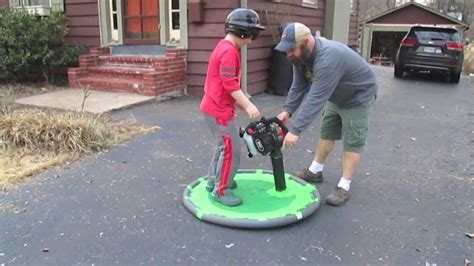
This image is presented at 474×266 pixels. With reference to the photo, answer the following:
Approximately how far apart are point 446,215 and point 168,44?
572cm

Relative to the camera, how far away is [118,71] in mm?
7660

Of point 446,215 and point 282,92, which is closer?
point 446,215

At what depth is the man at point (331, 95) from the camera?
2.97 meters

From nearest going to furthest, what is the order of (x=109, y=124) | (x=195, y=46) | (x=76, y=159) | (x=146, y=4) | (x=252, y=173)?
(x=252, y=173)
(x=76, y=159)
(x=109, y=124)
(x=195, y=46)
(x=146, y=4)

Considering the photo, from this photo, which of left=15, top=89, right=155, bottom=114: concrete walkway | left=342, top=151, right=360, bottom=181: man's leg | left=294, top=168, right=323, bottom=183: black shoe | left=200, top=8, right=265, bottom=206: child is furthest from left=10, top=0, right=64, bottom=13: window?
left=342, top=151, right=360, bottom=181: man's leg

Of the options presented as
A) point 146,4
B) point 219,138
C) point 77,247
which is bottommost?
point 77,247

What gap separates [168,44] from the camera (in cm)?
772

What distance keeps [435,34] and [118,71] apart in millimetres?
8297

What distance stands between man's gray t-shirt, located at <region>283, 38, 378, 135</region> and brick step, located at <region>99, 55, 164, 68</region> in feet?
15.4

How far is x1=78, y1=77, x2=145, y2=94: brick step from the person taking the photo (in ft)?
23.6

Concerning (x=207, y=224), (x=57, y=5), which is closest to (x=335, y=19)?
(x=57, y=5)

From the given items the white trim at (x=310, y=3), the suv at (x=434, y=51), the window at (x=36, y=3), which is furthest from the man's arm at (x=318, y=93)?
the suv at (x=434, y=51)

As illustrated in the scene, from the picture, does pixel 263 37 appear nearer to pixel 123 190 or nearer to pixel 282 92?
pixel 282 92

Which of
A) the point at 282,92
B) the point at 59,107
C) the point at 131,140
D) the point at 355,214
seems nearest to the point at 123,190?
the point at 131,140
